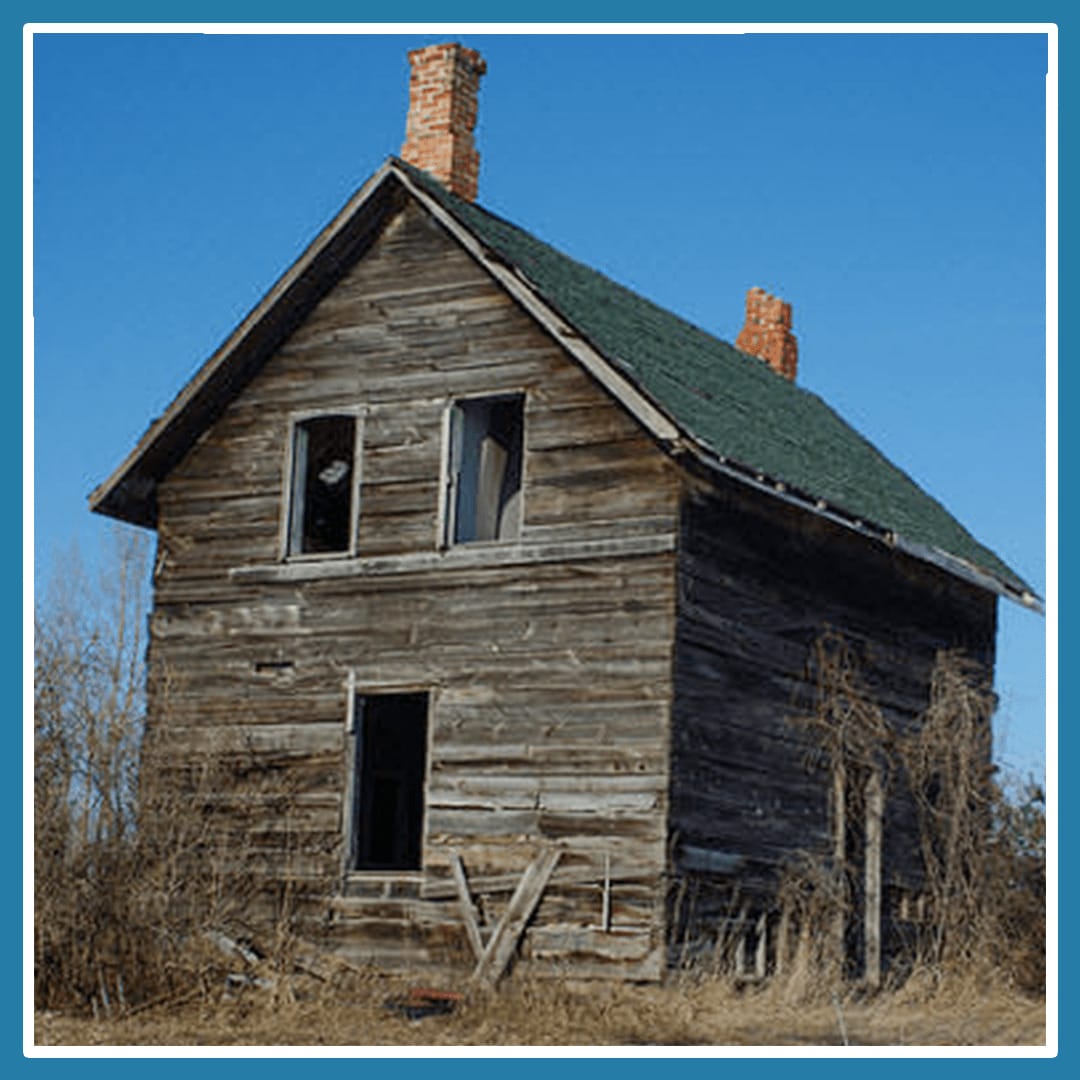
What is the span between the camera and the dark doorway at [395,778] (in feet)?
71.0

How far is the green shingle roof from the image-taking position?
1778 centimetres

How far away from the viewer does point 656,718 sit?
1689cm

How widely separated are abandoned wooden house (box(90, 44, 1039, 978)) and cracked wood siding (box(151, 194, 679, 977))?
0.03m

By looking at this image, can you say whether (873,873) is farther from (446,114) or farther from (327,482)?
(446,114)

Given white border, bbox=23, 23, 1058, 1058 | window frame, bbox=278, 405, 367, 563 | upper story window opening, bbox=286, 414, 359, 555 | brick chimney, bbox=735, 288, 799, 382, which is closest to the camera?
white border, bbox=23, 23, 1058, 1058

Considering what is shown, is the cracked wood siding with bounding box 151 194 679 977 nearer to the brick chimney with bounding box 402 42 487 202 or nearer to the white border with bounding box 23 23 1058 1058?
the brick chimney with bounding box 402 42 487 202

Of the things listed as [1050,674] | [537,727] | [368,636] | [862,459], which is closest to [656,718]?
[537,727]

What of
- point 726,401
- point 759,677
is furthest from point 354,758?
point 726,401

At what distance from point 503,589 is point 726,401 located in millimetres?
3392

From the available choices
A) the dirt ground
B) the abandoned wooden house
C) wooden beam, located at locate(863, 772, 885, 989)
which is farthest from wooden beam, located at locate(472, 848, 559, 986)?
wooden beam, located at locate(863, 772, 885, 989)

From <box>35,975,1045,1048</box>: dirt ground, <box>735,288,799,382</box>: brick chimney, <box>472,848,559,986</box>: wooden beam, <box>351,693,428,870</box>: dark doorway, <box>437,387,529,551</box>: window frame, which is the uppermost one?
<box>735,288,799,382</box>: brick chimney

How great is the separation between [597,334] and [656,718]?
136 inches

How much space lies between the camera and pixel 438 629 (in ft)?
59.5

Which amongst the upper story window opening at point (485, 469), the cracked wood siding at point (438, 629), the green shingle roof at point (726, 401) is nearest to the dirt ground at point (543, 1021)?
the cracked wood siding at point (438, 629)
